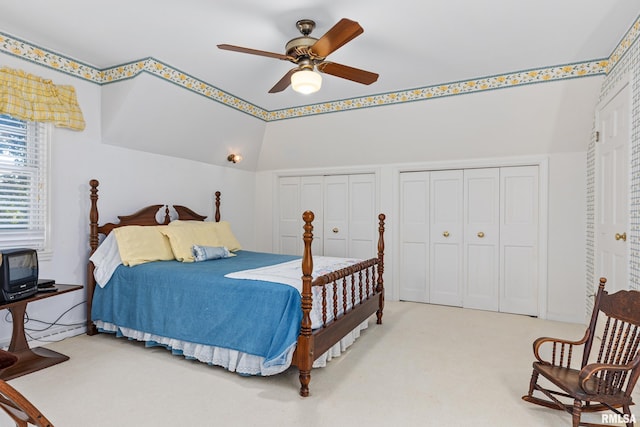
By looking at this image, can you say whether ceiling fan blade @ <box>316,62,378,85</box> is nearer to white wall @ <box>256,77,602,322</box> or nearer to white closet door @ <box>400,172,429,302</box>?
white wall @ <box>256,77,602,322</box>

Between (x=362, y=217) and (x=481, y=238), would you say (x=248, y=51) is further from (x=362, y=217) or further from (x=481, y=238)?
(x=481, y=238)

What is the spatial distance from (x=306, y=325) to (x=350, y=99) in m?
3.01

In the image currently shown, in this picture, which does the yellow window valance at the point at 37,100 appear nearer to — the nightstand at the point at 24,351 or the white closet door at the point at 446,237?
the nightstand at the point at 24,351

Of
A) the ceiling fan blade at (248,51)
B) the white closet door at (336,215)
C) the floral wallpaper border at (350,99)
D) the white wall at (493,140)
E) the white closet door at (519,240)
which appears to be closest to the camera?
the ceiling fan blade at (248,51)

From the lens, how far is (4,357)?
1596mm

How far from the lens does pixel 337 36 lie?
2.21 metres

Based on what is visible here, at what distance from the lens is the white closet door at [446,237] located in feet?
15.4

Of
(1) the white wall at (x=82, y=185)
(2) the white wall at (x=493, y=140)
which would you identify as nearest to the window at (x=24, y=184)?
(1) the white wall at (x=82, y=185)

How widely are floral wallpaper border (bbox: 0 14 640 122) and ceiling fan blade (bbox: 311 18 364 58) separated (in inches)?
73.0

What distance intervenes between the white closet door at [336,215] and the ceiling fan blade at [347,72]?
8.40 feet

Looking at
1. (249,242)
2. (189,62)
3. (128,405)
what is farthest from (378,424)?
(249,242)

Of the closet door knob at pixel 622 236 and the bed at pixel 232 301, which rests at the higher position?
the closet door knob at pixel 622 236

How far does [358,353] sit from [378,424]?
1.03 m

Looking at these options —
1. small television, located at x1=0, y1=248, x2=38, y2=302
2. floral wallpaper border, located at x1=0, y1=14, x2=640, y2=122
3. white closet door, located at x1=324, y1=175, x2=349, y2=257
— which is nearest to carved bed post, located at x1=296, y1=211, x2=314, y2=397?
small television, located at x1=0, y1=248, x2=38, y2=302
